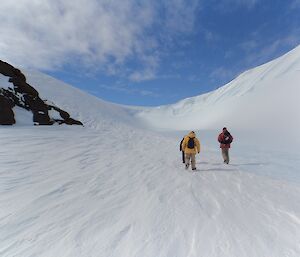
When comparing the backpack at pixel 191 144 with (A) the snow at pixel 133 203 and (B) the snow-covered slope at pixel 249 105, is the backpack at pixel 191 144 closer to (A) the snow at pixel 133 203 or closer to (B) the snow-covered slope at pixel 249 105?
(A) the snow at pixel 133 203

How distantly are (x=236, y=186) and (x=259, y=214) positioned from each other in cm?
226

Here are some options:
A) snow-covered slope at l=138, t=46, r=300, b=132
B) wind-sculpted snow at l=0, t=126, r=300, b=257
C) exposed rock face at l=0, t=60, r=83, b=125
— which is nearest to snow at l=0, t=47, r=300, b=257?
wind-sculpted snow at l=0, t=126, r=300, b=257

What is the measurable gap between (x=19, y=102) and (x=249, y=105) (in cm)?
4491

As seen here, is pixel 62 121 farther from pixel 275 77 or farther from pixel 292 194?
pixel 275 77

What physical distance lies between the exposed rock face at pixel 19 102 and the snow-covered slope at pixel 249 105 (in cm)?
2720

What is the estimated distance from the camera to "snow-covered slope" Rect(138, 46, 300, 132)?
138ft

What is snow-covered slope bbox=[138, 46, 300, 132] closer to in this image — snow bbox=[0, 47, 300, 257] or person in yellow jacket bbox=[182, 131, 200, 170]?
person in yellow jacket bbox=[182, 131, 200, 170]

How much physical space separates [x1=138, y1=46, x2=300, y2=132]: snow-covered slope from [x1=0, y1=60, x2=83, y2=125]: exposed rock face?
89.2 ft

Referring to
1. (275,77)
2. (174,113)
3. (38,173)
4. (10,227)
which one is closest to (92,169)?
(38,173)

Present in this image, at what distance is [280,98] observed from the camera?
48438mm

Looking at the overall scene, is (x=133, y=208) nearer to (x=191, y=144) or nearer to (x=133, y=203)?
(x=133, y=203)

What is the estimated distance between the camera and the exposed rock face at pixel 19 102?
14.0 meters

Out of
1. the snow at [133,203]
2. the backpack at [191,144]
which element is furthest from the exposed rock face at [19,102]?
the backpack at [191,144]

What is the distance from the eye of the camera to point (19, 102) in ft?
53.9
